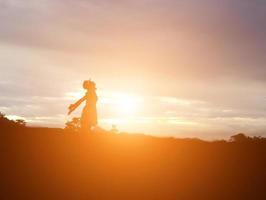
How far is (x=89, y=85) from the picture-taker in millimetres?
20797

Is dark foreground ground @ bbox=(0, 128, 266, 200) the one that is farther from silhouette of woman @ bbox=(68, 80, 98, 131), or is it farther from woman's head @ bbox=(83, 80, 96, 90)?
woman's head @ bbox=(83, 80, 96, 90)

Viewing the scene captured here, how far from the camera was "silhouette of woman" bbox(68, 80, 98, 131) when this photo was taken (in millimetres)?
19862

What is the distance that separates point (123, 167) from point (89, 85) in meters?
5.41

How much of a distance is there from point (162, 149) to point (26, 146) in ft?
12.6

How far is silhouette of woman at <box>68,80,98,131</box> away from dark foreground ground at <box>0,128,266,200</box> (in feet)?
9.01

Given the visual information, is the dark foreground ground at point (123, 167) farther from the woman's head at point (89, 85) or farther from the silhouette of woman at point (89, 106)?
the woman's head at point (89, 85)

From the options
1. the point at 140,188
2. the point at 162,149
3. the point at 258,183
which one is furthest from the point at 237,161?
the point at 140,188

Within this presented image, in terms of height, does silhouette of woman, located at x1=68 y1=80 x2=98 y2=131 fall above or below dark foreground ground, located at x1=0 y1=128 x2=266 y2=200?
above

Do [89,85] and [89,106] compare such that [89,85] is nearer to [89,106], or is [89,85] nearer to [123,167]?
[89,106]

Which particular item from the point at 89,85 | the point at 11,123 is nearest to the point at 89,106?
the point at 89,85

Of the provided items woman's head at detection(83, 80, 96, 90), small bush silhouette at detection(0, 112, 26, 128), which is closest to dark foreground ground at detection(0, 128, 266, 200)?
small bush silhouette at detection(0, 112, 26, 128)

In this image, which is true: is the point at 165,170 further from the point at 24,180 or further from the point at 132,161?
the point at 24,180

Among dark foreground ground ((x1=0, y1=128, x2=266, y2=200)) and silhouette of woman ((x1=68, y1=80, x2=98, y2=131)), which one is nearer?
dark foreground ground ((x1=0, y1=128, x2=266, y2=200))

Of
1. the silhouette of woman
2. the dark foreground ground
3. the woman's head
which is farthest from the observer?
the woman's head
